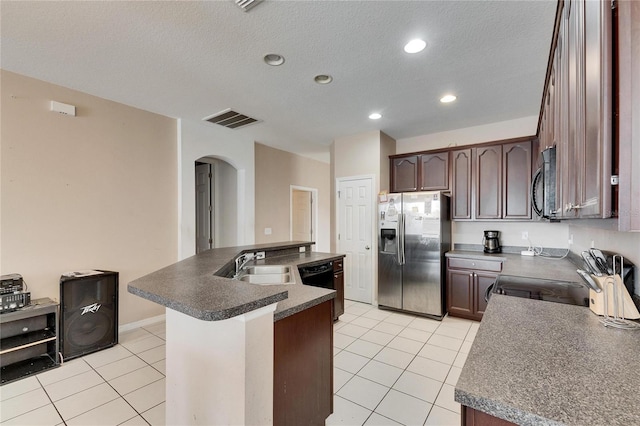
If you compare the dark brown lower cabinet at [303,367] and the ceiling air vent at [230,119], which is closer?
the dark brown lower cabinet at [303,367]

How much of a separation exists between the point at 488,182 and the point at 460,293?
1.57m

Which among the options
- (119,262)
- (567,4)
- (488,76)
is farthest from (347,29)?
(119,262)

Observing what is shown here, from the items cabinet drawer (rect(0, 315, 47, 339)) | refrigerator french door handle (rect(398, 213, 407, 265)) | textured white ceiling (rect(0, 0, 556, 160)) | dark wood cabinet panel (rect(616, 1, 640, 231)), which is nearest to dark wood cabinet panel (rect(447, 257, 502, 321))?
refrigerator french door handle (rect(398, 213, 407, 265))

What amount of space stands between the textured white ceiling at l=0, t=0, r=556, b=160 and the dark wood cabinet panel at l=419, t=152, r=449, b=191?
29.2 inches

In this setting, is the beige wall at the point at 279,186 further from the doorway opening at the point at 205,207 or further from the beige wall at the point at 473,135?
the beige wall at the point at 473,135

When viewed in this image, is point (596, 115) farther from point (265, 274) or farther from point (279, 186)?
point (279, 186)

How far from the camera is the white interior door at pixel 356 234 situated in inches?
178

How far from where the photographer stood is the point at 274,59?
7.96 feet

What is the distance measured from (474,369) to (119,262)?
3775 mm

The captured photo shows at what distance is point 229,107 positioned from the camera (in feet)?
11.5

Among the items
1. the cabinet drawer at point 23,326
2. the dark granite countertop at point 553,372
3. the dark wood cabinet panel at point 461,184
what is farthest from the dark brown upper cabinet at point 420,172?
the cabinet drawer at point 23,326

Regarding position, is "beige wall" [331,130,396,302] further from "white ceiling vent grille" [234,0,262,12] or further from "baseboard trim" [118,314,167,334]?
"white ceiling vent grille" [234,0,262,12]

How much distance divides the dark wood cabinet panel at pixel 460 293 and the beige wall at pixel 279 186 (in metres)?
3.22

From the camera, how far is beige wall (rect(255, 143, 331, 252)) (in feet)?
17.4
